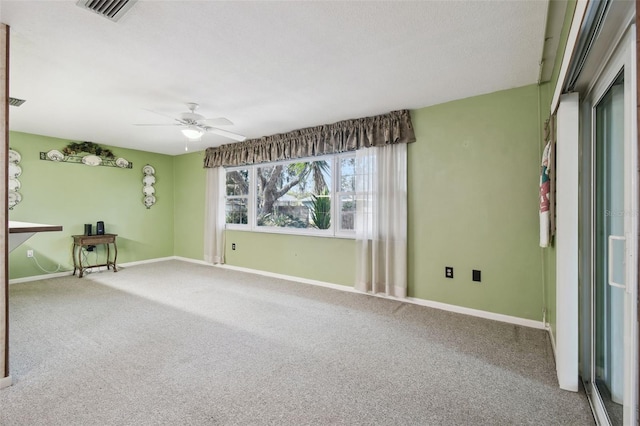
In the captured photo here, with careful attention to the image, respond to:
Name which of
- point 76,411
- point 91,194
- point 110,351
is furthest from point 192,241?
point 76,411

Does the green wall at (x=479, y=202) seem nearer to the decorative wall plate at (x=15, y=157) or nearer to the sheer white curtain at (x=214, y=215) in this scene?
the sheer white curtain at (x=214, y=215)

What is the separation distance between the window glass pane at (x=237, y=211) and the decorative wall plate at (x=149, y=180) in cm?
172

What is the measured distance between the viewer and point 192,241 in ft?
19.7

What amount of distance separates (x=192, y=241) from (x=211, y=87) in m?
3.99

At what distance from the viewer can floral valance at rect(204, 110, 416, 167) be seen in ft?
11.4

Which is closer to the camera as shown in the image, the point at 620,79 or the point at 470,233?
the point at 620,79

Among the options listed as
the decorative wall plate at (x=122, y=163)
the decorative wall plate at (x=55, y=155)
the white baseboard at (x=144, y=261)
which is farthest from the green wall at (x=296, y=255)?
the decorative wall plate at (x=55, y=155)

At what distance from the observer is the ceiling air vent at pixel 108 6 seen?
1651mm

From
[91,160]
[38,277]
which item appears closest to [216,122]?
[91,160]

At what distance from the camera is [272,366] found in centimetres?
209

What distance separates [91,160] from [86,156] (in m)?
0.09

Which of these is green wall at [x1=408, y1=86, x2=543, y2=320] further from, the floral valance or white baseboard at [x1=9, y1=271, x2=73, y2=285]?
white baseboard at [x1=9, y1=271, x2=73, y2=285]

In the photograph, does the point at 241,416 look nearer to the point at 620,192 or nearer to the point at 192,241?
the point at 620,192

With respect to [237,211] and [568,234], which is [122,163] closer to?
[237,211]
